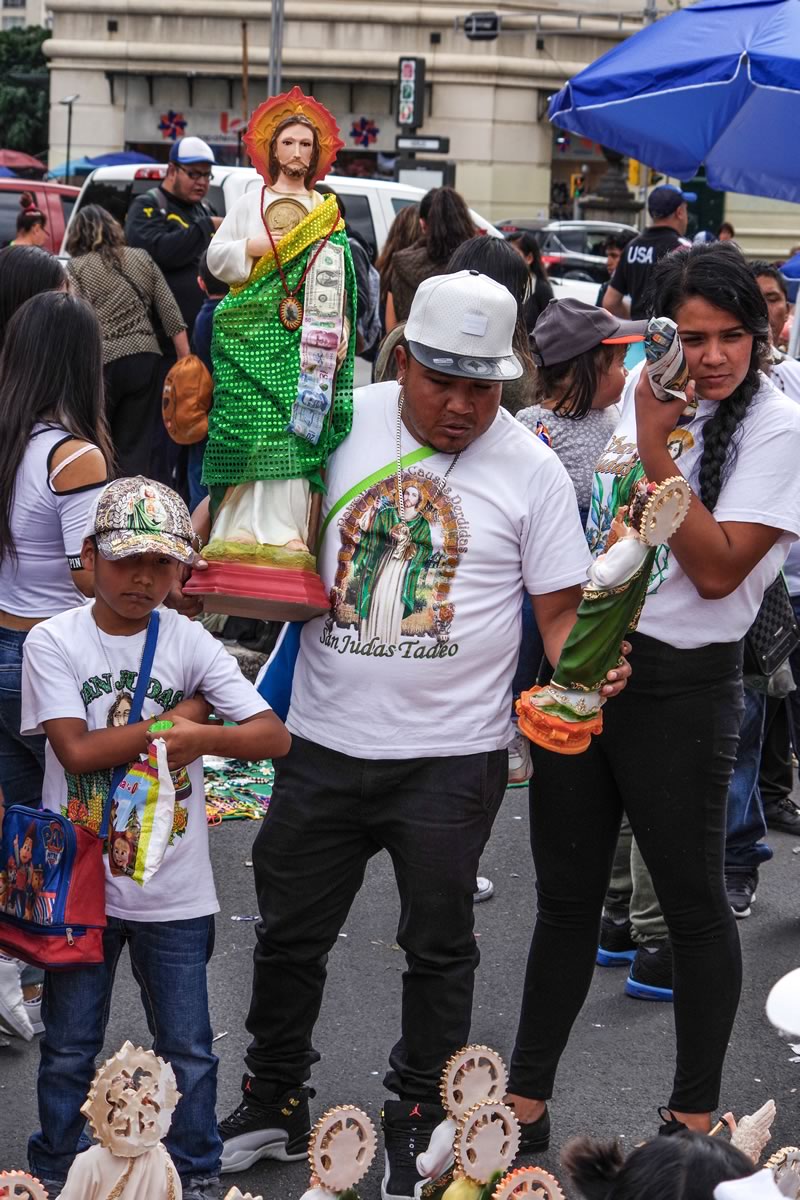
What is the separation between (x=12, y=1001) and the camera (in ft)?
13.3

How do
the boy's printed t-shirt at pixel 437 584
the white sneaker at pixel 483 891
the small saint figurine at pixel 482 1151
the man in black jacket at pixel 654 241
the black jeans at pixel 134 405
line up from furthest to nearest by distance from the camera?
the man in black jacket at pixel 654 241, the black jeans at pixel 134 405, the white sneaker at pixel 483 891, the boy's printed t-shirt at pixel 437 584, the small saint figurine at pixel 482 1151

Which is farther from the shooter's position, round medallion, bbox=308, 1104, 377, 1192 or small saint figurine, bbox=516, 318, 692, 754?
small saint figurine, bbox=516, 318, 692, 754

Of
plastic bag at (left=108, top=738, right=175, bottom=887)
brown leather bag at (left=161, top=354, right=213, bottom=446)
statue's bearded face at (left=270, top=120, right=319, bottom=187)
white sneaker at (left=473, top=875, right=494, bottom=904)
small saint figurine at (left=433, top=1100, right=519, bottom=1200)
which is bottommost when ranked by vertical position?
white sneaker at (left=473, top=875, right=494, bottom=904)

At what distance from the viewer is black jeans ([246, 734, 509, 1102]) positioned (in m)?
3.30

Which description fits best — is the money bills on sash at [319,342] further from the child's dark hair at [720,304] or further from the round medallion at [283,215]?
the child's dark hair at [720,304]

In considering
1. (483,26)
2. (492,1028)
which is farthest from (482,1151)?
(483,26)

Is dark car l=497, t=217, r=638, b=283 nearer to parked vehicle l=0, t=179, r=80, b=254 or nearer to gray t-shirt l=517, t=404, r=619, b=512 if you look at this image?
parked vehicle l=0, t=179, r=80, b=254

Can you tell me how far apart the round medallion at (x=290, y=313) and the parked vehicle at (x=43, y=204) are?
32.9 ft

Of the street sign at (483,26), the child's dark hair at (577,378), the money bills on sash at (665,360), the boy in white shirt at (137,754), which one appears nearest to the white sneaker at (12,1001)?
the boy in white shirt at (137,754)

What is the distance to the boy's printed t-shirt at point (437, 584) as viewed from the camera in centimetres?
324

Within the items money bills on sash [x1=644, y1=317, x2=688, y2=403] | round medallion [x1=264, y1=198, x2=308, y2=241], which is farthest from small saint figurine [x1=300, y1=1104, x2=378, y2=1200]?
round medallion [x1=264, y1=198, x2=308, y2=241]

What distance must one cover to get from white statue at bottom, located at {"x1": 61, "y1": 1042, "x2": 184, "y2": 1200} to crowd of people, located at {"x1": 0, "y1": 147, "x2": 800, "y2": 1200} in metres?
0.71

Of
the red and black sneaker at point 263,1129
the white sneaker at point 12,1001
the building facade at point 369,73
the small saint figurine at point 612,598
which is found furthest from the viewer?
the building facade at point 369,73

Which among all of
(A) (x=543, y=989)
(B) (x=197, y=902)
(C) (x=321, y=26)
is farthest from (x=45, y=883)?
(C) (x=321, y=26)
